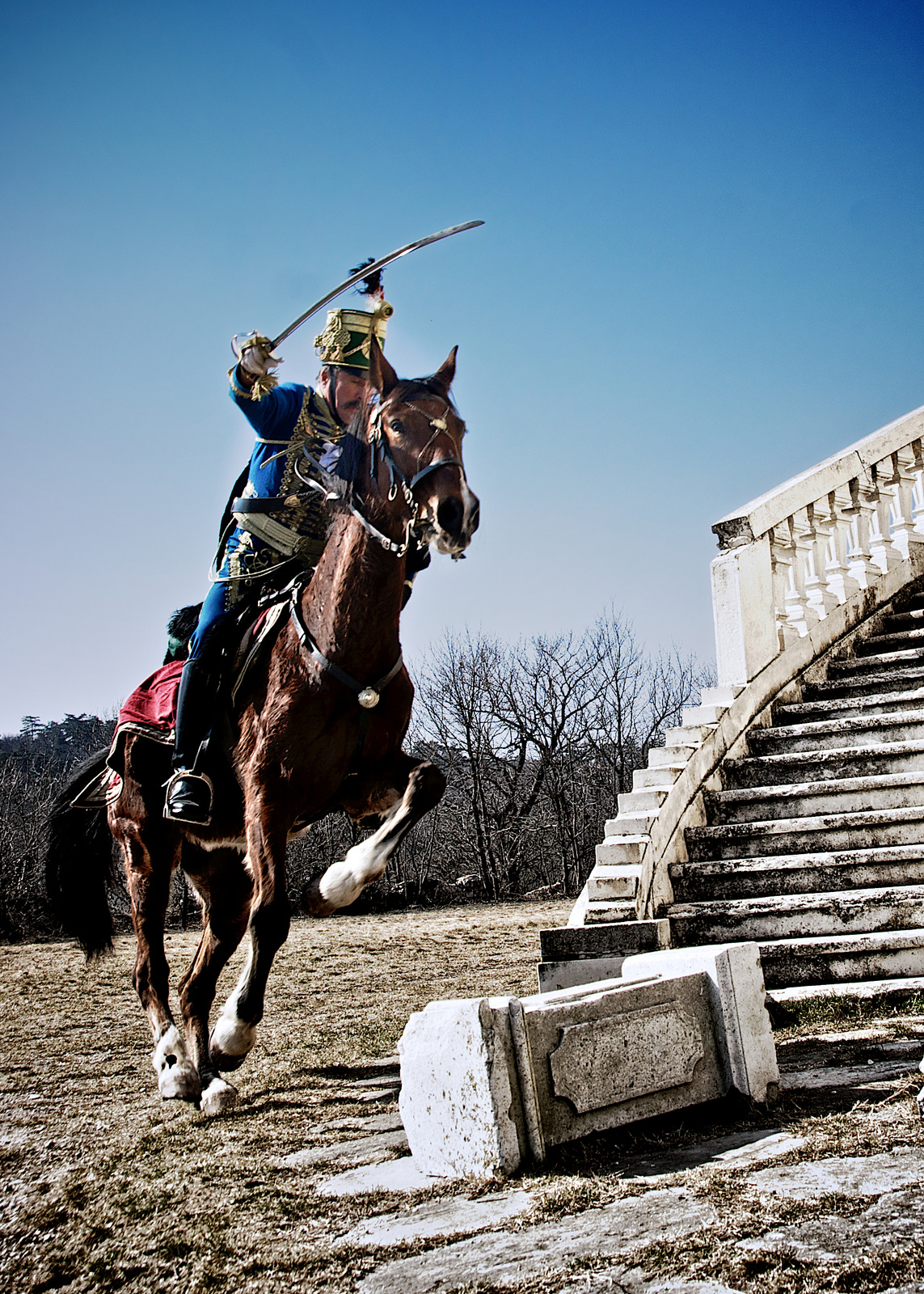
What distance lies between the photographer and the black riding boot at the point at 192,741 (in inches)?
190

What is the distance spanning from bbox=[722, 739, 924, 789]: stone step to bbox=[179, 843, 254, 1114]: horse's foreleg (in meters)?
3.38

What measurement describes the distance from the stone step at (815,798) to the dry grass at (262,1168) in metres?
1.78

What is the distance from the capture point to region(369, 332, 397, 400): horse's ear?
15.0 feet

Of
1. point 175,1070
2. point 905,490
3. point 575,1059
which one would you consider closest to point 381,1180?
point 575,1059

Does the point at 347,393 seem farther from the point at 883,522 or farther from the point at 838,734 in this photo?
the point at 883,522

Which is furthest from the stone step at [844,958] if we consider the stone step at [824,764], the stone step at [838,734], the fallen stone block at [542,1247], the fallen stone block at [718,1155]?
the fallen stone block at [542,1247]

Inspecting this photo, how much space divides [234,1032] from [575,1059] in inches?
63.1

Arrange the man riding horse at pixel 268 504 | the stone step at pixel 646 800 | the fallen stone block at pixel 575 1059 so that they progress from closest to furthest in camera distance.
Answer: the fallen stone block at pixel 575 1059, the man riding horse at pixel 268 504, the stone step at pixel 646 800

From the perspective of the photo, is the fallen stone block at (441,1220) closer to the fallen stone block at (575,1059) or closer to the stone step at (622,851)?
the fallen stone block at (575,1059)

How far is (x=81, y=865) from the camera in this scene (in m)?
6.69

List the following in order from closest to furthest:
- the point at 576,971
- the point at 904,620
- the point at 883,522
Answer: the point at 576,971, the point at 904,620, the point at 883,522

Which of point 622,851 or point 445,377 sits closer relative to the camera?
point 445,377

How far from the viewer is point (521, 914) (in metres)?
14.2

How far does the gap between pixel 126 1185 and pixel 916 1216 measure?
2437 millimetres
